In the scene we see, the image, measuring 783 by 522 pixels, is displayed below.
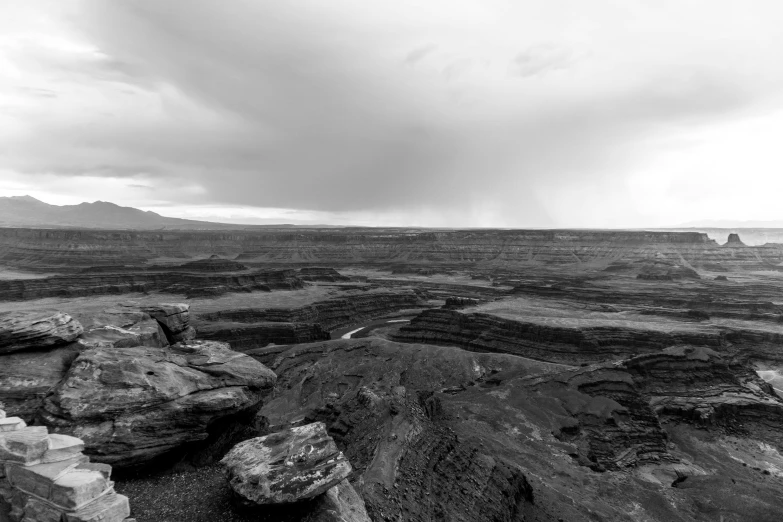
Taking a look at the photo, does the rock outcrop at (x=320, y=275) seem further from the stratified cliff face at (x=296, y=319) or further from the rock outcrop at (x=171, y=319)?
the rock outcrop at (x=171, y=319)

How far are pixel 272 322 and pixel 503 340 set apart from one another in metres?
39.9

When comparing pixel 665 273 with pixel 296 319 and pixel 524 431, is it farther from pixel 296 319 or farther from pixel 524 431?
pixel 524 431

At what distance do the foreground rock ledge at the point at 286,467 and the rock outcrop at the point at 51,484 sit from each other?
3.73 meters

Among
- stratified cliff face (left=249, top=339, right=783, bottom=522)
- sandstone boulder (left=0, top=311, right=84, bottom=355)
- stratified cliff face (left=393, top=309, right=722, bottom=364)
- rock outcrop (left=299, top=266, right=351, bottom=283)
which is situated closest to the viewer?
sandstone boulder (left=0, top=311, right=84, bottom=355)

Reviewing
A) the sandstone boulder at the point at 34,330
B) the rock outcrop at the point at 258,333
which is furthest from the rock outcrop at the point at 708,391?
the sandstone boulder at the point at 34,330

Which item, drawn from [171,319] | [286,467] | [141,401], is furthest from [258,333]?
[286,467]

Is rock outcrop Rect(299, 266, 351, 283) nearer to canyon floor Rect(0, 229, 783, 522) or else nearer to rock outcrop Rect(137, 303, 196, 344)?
canyon floor Rect(0, 229, 783, 522)

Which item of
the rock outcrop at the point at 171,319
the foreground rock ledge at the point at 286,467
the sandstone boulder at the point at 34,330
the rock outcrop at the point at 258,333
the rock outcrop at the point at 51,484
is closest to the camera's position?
the rock outcrop at the point at 51,484

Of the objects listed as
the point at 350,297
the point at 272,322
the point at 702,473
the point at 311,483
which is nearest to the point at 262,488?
the point at 311,483

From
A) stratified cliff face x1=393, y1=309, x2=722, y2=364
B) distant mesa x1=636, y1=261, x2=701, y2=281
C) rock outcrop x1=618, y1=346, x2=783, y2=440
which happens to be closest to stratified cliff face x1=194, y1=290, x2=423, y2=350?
stratified cliff face x1=393, y1=309, x2=722, y2=364

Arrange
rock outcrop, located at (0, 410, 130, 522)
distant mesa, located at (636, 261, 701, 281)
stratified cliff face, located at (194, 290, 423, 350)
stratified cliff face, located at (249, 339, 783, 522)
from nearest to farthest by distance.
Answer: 1. rock outcrop, located at (0, 410, 130, 522)
2. stratified cliff face, located at (249, 339, 783, 522)
3. stratified cliff face, located at (194, 290, 423, 350)
4. distant mesa, located at (636, 261, 701, 281)

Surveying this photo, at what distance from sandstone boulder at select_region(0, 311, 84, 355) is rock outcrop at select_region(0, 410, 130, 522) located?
7231 millimetres

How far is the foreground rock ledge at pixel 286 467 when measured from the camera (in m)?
14.3

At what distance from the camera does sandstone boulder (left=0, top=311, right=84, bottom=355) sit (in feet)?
63.0
